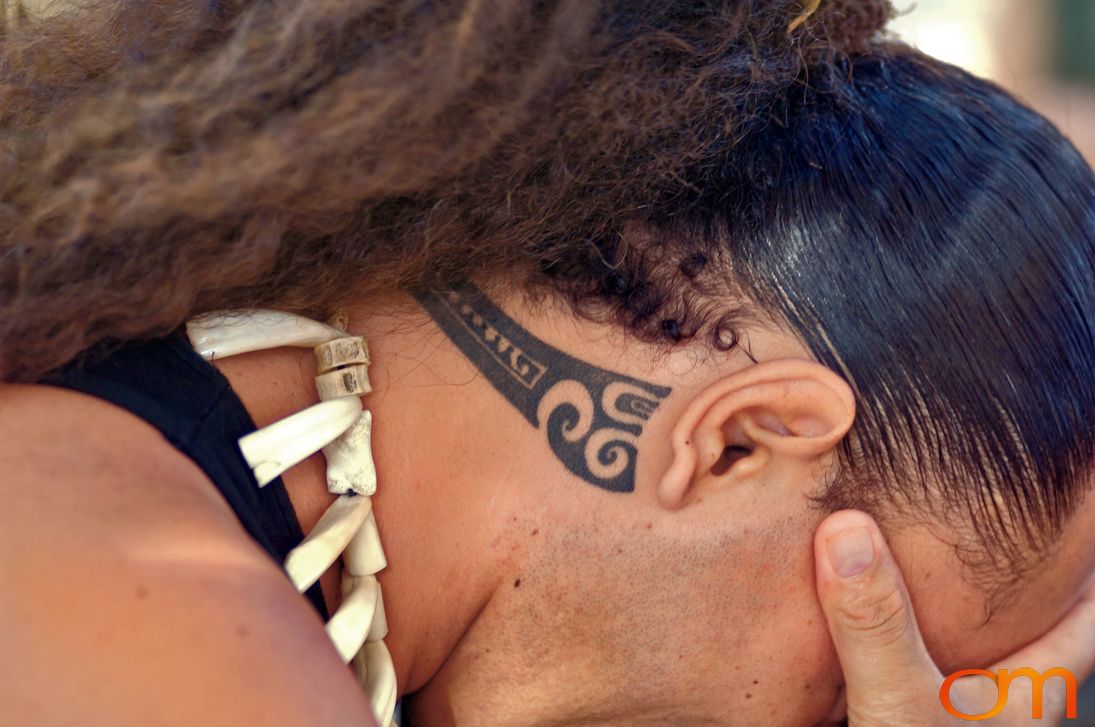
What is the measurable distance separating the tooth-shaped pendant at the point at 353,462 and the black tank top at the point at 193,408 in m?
0.07

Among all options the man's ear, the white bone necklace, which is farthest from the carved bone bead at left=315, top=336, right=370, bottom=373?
the man's ear

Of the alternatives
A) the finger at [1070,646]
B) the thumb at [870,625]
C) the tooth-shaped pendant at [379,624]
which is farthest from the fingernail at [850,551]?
the tooth-shaped pendant at [379,624]

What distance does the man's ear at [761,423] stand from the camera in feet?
4.72

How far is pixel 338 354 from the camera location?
137cm

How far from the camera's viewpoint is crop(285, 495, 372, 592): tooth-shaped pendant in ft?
4.18

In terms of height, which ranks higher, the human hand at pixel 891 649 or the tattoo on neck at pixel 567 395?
the tattoo on neck at pixel 567 395

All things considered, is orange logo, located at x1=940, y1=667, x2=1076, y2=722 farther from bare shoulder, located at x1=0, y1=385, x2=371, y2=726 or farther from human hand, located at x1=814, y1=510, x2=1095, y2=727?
bare shoulder, located at x1=0, y1=385, x2=371, y2=726

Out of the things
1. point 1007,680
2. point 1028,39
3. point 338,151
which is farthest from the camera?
point 1028,39

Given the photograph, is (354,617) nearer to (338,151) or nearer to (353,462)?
(353,462)

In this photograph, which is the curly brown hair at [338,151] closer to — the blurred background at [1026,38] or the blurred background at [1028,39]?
the blurred background at [1026,38]

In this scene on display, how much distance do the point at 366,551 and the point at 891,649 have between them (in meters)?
0.76

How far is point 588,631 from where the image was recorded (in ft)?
5.00

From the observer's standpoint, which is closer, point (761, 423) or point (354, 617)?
point (354, 617)

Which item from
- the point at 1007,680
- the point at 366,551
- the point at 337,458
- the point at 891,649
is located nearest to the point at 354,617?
the point at 366,551
